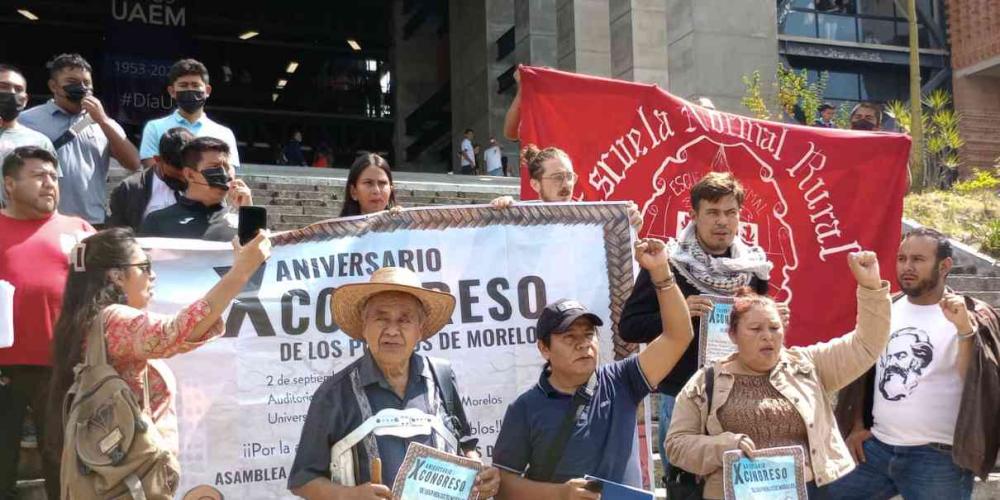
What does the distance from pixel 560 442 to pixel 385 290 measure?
0.88 meters

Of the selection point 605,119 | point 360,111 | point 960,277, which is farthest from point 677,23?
point 360,111

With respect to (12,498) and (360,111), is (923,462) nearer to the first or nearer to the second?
(12,498)

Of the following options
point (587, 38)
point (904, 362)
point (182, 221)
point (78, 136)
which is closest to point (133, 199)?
point (182, 221)

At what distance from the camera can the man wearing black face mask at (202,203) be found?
605 cm

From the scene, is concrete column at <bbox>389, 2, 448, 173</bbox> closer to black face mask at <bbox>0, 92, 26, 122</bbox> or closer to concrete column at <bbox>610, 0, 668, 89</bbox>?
concrete column at <bbox>610, 0, 668, 89</bbox>

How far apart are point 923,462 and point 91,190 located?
5.20 meters

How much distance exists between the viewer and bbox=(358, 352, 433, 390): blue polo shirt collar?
4.44 meters

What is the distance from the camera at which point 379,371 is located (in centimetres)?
447

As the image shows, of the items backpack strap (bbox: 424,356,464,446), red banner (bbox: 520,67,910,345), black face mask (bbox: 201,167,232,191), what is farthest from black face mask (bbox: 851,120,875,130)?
backpack strap (bbox: 424,356,464,446)

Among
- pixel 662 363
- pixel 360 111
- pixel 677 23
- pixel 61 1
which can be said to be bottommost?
pixel 662 363

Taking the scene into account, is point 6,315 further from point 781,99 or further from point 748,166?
point 781,99

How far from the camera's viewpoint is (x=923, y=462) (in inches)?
231

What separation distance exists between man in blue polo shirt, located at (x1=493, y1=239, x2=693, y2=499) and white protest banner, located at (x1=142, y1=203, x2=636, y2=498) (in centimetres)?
148

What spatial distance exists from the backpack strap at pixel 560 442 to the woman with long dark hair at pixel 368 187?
2195 mm
